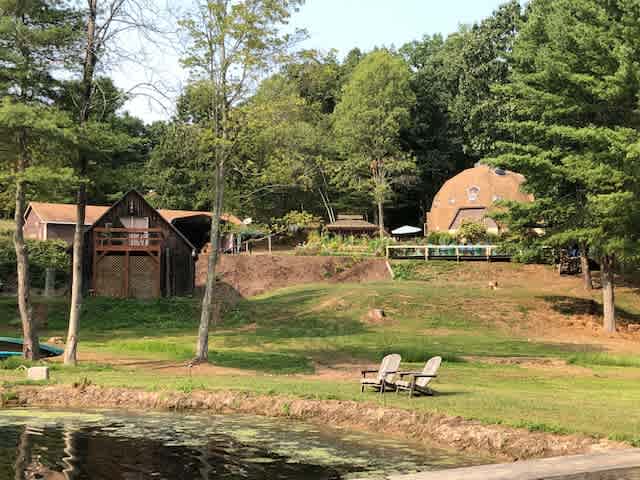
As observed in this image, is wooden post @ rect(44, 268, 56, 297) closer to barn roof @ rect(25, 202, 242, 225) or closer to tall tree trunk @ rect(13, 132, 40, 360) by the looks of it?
barn roof @ rect(25, 202, 242, 225)

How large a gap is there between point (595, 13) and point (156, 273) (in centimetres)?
3008

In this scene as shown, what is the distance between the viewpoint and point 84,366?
2503 cm

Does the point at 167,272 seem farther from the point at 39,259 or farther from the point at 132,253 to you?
the point at 39,259

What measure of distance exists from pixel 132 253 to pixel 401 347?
950 inches

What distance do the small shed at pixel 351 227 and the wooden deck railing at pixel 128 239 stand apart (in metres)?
24.3

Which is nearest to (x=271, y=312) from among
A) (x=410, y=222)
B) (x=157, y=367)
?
(x=157, y=367)

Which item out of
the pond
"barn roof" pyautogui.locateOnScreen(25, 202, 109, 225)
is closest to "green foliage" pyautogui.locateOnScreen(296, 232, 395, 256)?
"barn roof" pyautogui.locateOnScreen(25, 202, 109, 225)

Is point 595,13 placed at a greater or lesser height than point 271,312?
greater

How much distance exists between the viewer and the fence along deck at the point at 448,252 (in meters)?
55.9

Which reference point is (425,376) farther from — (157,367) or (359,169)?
(359,169)

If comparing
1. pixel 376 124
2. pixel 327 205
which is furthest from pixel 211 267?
pixel 327 205

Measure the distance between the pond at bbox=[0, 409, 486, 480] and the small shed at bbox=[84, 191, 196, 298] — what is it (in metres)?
31.9

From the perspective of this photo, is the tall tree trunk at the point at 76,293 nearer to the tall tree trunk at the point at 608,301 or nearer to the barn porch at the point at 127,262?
the barn porch at the point at 127,262

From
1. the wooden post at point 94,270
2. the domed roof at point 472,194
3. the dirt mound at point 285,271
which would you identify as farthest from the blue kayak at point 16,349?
the domed roof at point 472,194
